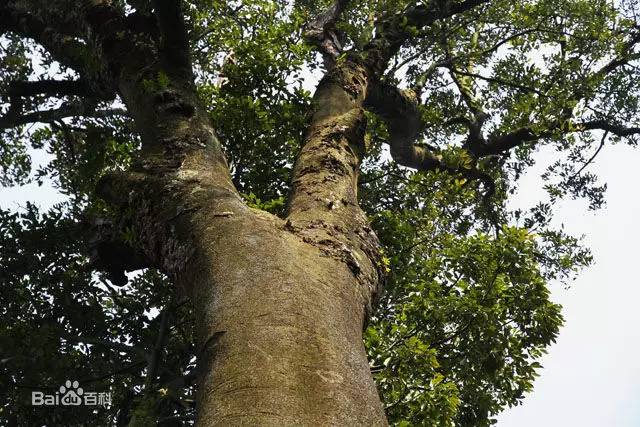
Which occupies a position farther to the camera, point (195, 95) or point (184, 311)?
point (184, 311)

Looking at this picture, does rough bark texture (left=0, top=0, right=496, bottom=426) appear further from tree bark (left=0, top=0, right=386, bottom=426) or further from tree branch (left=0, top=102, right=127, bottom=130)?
tree branch (left=0, top=102, right=127, bottom=130)

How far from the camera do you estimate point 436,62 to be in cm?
1134

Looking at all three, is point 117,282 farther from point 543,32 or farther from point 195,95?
point 543,32

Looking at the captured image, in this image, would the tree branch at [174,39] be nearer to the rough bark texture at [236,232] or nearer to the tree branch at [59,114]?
the rough bark texture at [236,232]

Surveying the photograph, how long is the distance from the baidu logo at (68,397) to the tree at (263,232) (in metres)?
0.14

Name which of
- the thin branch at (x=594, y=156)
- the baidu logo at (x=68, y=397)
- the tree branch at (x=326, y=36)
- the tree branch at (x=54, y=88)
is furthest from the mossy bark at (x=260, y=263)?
the thin branch at (x=594, y=156)

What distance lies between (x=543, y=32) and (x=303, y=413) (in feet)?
38.0

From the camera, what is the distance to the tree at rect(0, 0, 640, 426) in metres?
2.56

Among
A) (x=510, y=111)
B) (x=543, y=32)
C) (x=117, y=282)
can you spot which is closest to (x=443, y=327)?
(x=117, y=282)

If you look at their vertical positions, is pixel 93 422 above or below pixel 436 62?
below

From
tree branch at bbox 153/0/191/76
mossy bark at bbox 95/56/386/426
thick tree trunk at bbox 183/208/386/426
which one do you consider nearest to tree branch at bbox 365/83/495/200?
tree branch at bbox 153/0/191/76

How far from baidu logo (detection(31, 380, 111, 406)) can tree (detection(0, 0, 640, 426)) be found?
0.46 ft

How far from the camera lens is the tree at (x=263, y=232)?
2559 millimetres

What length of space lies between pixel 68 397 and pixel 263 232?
4611 mm
